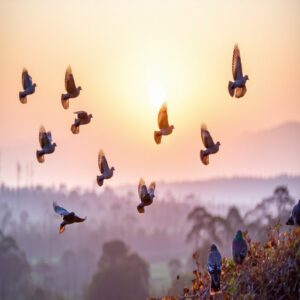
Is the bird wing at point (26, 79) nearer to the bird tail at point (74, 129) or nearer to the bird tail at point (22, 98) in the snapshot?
the bird tail at point (22, 98)

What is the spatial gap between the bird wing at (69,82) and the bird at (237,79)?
3.46 feet

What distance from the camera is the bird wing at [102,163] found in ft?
16.6

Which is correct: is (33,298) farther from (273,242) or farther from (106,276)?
(273,242)

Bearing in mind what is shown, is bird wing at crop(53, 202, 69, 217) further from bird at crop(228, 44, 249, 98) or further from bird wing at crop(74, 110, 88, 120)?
bird at crop(228, 44, 249, 98)

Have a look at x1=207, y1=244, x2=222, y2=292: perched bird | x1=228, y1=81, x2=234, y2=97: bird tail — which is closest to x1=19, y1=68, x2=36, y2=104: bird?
x1=228, y1=81, x2=234, y2=97: bird tail

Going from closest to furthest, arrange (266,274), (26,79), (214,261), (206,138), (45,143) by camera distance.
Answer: (214,261) < (266,274) < (206,138) < (45,143) < (26,79)

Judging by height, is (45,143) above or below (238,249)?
above

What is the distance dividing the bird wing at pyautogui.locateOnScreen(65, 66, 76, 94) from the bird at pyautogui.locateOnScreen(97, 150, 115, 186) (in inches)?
18.2

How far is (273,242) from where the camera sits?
188 inches

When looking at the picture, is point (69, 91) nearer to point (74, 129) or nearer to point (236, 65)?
point (74, 129)

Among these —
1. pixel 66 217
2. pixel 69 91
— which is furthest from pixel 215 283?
pixel 69 91

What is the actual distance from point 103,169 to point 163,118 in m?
0.56

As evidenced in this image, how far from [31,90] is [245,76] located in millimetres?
1451

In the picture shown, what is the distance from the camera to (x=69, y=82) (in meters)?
4.98
